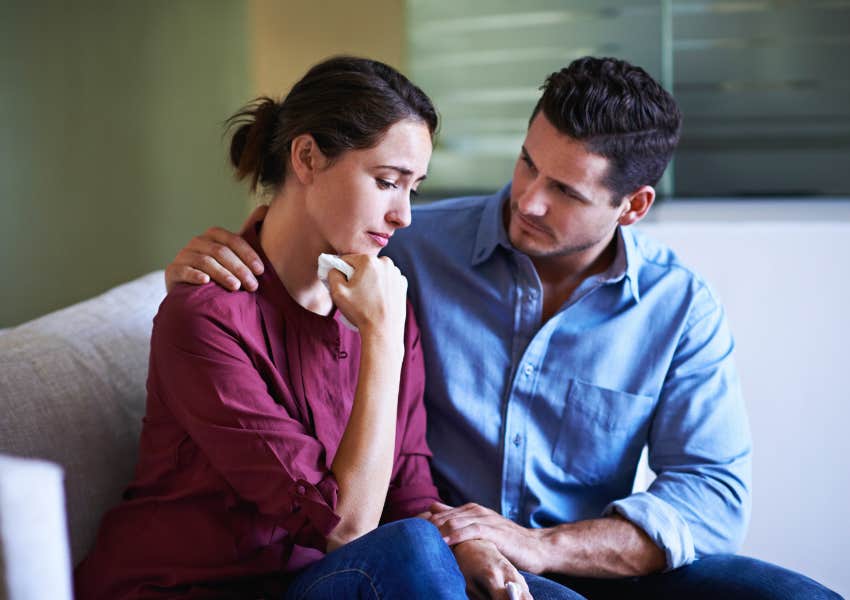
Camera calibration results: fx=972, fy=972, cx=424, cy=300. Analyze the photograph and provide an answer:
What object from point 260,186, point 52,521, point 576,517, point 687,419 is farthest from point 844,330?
point 52,521

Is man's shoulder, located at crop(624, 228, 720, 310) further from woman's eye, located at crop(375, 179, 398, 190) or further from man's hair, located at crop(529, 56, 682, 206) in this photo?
woman's eye, located at crop(375, 179, 398, 190)

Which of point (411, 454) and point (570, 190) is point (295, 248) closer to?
point (411, 454)

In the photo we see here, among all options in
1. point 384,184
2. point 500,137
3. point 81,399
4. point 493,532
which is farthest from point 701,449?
point 500,137

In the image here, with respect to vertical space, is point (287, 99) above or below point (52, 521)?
above

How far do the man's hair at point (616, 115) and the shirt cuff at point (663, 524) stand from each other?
21.7 inches

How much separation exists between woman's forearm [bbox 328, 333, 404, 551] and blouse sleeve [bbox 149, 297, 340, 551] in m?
0.02

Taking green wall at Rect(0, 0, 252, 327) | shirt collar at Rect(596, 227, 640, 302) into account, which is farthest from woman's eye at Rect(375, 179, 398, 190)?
green wall at Rect(0, 0, 252, 327)

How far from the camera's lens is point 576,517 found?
1.75m

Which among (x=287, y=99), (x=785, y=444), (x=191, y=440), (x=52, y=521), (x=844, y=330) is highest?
(x=287, y=99)

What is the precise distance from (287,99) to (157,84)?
2.18m

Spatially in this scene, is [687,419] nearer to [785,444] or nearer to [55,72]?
[785,444]

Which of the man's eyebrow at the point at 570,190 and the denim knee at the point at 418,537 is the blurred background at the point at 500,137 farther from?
the denim knee at the point at 418,537

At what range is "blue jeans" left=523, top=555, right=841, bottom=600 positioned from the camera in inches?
56.7

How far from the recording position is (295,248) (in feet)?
4.86
